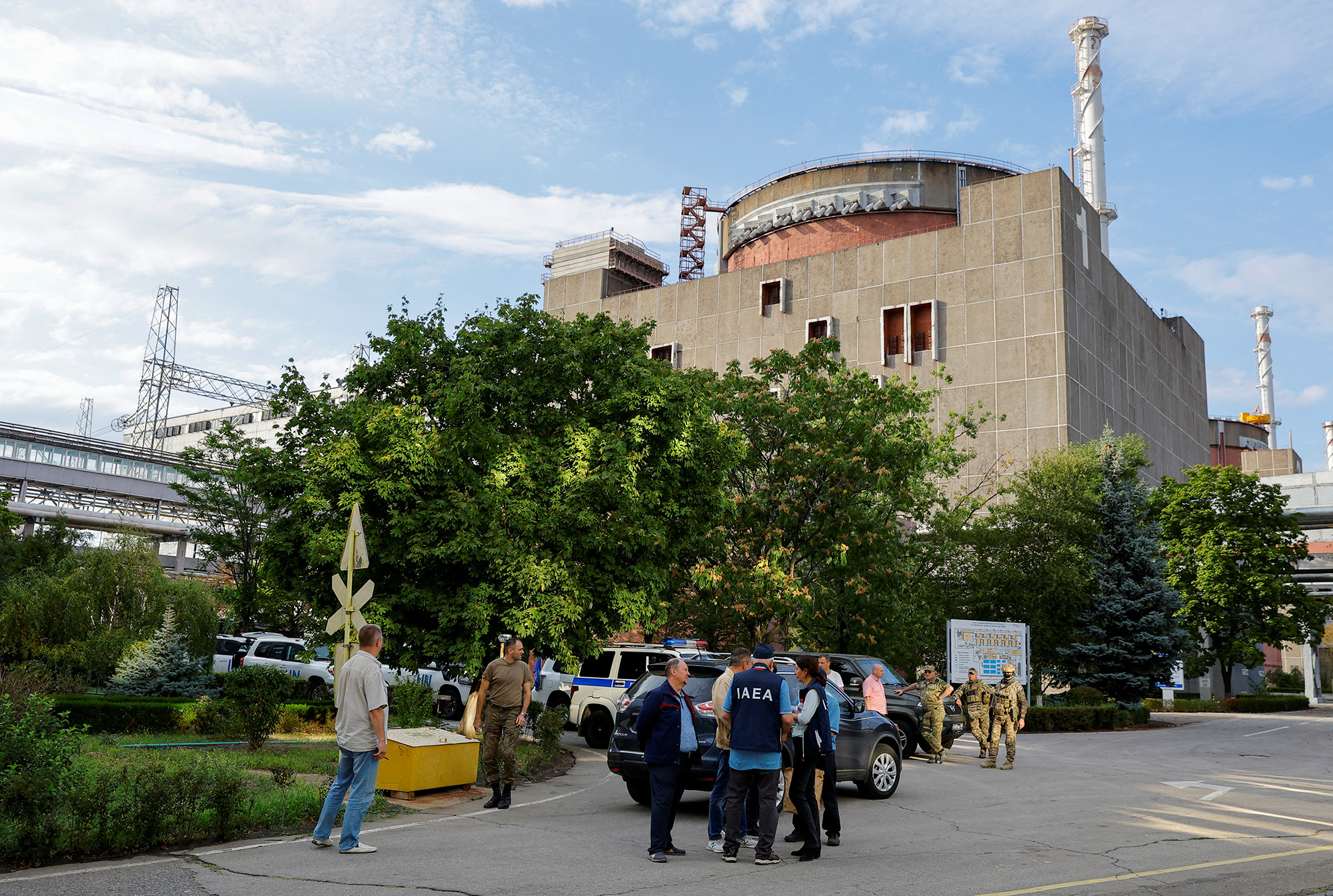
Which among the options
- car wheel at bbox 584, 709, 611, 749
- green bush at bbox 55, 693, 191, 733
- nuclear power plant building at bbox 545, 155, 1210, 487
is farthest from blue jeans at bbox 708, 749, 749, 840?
nuclear power plant building at bbox 545, 155, 1210, 487

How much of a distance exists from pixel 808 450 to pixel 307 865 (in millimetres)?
19528

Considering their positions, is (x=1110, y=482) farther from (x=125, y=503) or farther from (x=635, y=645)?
(x=125, y=503)

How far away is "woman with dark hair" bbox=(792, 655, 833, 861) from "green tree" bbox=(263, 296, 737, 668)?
7.84 meters

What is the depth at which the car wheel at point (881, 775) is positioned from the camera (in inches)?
519

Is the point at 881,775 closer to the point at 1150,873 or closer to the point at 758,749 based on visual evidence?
the point at 1150,873

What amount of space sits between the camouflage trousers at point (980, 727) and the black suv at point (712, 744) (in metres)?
5.07

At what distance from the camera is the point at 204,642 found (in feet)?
94.9

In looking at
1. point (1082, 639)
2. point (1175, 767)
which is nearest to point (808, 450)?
point (1175, 767)

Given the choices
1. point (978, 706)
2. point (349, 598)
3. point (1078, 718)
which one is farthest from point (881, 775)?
point (1078, 718)

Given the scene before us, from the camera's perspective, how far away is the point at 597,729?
20.5 meters

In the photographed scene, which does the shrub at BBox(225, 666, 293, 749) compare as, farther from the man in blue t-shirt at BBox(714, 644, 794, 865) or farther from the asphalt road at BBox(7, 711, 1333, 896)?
the man in blue t-shirt at BBox(714, 644, 794, 865)

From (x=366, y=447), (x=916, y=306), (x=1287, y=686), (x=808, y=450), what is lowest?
(x=1287, y=686)

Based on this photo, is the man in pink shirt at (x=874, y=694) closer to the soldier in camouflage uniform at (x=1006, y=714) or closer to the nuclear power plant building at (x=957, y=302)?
the soldier in camouflage uniform at (x=1006, y=714)

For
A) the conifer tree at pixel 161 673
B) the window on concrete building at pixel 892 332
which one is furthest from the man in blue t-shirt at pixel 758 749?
the window on concrete building at pixel 892 332
